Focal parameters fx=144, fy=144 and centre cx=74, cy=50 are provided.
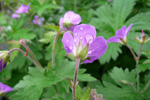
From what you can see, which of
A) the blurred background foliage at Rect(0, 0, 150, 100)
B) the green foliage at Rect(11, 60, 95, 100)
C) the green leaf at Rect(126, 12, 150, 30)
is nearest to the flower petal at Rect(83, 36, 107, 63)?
the blurred background foliage at Rect(0, 0, 150, 100)

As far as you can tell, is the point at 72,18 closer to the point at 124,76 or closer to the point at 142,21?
the point at 124,76

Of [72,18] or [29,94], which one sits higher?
[72,18]

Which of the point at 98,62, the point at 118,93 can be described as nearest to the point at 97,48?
the point at 118,93

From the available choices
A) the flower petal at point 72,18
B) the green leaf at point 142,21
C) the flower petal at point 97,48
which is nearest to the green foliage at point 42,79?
the flower petal at point 72,18

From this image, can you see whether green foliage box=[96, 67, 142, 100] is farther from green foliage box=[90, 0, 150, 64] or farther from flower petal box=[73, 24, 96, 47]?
flower petal box=[73, 24, 96, 47]

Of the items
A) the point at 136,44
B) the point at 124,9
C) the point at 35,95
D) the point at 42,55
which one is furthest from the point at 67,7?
the point at 35,95

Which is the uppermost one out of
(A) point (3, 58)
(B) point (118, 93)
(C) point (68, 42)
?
(C) point (68, 42)

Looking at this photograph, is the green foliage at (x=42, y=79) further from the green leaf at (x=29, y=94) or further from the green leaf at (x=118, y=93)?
the green leaf at (x=118, y=93)
